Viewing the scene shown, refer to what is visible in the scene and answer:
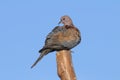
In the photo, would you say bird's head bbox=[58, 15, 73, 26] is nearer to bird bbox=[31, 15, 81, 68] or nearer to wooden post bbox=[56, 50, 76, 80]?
bird bbox=[31, 15, 81, 68]

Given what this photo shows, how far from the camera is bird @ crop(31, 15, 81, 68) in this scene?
32.4 ft

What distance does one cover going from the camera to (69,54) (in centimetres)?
788

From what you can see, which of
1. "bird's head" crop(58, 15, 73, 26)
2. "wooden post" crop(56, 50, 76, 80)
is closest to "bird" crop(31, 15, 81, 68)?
"bird's head" crop(58, 15, 73, 26)

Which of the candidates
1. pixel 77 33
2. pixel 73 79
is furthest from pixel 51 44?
pixel 73 79

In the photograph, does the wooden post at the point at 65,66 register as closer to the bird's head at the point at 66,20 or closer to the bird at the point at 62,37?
the bird at the point at 62,37

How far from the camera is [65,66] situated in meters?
7.44

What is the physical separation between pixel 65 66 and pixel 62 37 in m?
2.84

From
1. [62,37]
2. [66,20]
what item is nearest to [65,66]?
[62,37]

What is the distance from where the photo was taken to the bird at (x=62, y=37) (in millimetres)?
9870

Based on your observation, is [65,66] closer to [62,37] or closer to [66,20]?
[62,37]

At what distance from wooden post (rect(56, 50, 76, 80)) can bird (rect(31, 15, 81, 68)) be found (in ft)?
5.59

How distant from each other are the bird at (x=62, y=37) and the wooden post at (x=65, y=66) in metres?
1.70

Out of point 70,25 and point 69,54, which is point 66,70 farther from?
point 70,25

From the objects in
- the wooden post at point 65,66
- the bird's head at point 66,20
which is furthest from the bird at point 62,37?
the wooden post at point 65,66
